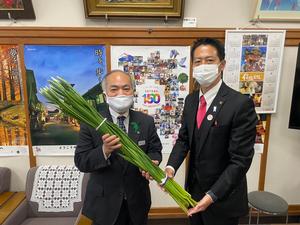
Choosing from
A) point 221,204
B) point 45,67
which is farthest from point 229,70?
point 45,67

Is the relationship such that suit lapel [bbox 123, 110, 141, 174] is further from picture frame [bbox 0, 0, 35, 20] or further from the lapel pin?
picture frame [bbox 0, 0, 35, 20]

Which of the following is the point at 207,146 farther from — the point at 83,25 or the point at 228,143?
the point at 83,25

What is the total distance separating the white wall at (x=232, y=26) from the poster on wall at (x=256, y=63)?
0.09 metres

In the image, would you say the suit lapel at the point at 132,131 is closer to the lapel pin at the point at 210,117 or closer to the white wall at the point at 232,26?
the lapel pin at the point at 210,117

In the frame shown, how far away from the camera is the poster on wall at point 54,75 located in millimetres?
2068

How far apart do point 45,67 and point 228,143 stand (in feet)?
5.30

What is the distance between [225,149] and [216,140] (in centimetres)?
7

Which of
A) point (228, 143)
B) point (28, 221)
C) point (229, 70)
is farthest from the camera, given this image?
point (229, 70)

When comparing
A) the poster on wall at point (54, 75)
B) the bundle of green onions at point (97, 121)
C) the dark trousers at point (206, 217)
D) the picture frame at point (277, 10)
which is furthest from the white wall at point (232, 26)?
the bundle of green onions at point (97, 121)

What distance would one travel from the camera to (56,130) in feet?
7.20

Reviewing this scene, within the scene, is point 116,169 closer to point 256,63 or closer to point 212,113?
point 212,113

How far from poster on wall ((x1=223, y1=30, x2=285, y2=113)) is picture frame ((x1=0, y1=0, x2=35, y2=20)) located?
1599mm

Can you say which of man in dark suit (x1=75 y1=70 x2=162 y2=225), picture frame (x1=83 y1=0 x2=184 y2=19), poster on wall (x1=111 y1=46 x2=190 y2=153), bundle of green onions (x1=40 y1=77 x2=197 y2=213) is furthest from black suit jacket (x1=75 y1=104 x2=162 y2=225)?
picture frame (x1=83 y1=0 x2=184 y2=19)

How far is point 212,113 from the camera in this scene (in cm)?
120
